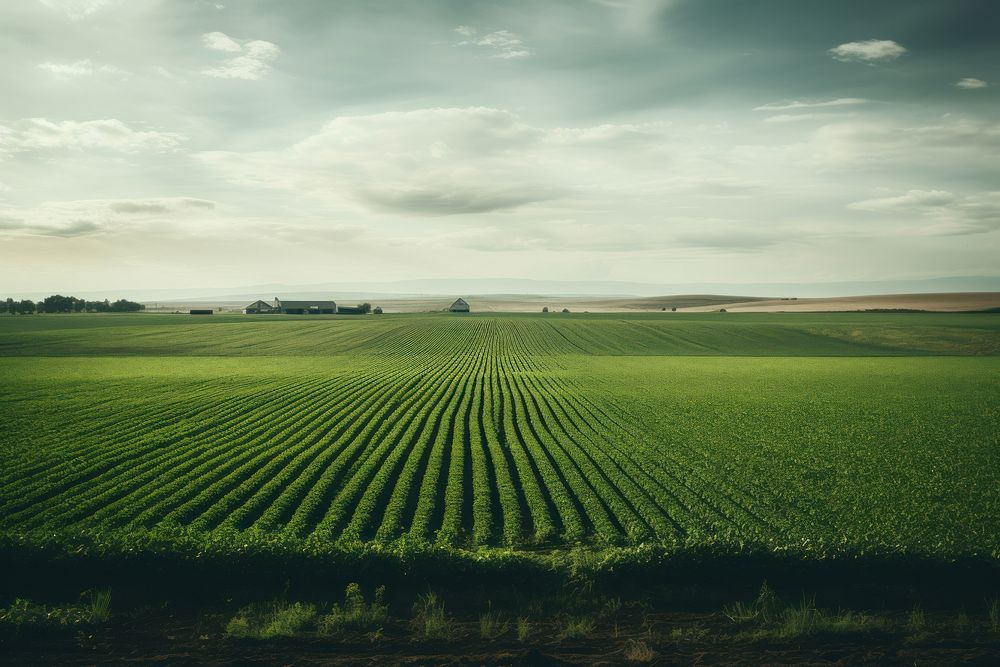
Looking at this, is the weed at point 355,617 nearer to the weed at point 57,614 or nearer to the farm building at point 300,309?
the weed at point 57,614

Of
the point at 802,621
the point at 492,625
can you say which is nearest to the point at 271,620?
the point at 492,625

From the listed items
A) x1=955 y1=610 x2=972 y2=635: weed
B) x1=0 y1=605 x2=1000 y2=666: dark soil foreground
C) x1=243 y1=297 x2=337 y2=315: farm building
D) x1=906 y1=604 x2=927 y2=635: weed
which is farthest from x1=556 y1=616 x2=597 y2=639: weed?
x1=243 y1=297 x2=337 y2=315: farm building

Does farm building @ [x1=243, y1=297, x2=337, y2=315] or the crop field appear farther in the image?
farm building @ [x1=243, y1=297, x2=337, y2=315]

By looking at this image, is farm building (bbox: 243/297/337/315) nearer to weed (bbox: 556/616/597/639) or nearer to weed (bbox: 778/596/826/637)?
weed (bbox: 556/616/597/639)

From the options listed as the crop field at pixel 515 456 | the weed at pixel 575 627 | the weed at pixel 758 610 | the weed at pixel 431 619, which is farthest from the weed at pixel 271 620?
the weed at pixel 758 610

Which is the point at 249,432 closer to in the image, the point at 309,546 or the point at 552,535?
the point at 309,546

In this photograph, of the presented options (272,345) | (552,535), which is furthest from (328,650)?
(272,345)
